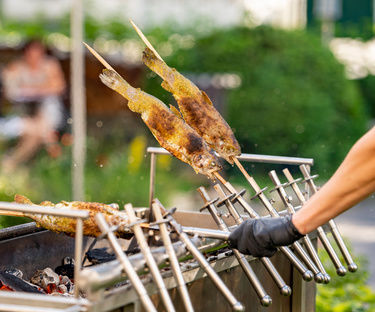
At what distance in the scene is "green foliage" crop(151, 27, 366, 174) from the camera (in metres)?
10.1

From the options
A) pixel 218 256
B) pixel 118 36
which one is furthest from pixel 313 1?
pixel 218 256

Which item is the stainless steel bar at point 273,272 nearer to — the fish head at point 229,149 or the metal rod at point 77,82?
the fish head at point 229,149

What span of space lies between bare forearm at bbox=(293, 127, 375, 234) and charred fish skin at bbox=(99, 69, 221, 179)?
2.57 feet

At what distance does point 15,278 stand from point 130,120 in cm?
737

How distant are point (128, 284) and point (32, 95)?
7379mm

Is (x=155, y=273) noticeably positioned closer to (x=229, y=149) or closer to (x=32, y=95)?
(x=229, y=149)

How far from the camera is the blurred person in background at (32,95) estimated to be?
9031 millimetres

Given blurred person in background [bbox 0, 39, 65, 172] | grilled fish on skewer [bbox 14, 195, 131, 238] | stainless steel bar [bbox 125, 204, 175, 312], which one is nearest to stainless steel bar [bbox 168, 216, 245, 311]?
stainless steel bar [bbox 125, 204, 175, 312]

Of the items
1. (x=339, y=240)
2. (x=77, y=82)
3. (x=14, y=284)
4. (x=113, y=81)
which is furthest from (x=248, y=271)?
(x=77, y=82)

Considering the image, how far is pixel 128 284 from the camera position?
2.35m

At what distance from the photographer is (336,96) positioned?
1076cm

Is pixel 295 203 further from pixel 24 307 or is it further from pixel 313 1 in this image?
pixel 313 1

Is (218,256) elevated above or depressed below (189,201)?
below

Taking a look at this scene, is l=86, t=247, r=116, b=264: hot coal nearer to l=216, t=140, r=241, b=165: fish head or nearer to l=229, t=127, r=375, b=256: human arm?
l=216, t=140, r=241, b=165: fish head
